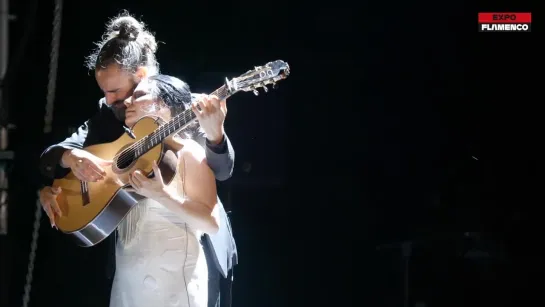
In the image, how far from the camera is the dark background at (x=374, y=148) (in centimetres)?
281

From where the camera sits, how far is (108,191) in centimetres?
191

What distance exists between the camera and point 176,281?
1850 mm

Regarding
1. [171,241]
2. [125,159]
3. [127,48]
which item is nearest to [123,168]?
[125,159]

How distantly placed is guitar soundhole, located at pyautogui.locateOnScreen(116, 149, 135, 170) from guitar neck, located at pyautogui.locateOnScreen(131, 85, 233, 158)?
0.02 metres

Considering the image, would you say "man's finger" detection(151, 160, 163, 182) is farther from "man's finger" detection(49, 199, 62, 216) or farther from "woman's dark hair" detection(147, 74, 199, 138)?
"man's finger" detection(49, 199, 62, 216)

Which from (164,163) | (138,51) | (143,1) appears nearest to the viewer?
(164,163)

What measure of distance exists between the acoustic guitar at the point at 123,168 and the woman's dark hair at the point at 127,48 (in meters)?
0.25

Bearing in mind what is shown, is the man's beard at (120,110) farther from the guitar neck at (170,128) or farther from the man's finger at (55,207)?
the man's finger at (55,207)

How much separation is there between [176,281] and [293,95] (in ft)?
4.08

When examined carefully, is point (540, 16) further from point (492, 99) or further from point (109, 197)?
point (109, 197)

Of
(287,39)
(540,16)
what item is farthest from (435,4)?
(287,39)

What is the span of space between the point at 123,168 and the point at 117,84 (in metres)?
0.29

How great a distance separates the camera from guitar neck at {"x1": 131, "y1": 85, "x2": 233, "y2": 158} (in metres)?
1.82

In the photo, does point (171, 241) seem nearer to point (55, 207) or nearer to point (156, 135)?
point (156, 135)
